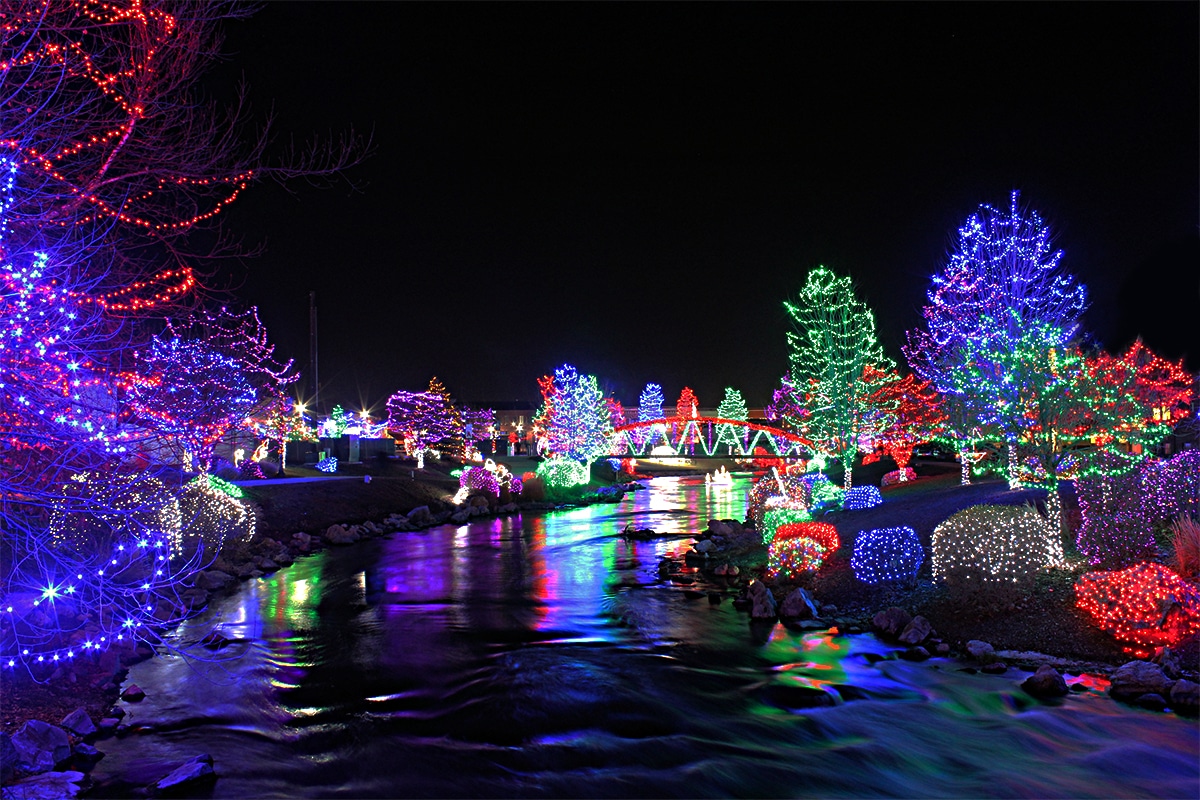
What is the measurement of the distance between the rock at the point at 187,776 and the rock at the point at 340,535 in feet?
50.2

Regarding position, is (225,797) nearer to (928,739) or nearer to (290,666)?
(290,666)

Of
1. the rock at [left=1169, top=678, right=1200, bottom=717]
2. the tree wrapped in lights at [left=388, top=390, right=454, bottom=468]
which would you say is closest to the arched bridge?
the tree wrapped in lights at [left=388, top=390, right=454, bottom=468]

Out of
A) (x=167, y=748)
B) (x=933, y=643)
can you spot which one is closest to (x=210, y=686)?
(x=167, y=748)

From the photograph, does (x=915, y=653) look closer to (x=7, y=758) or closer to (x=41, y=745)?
(x=41, y=745)

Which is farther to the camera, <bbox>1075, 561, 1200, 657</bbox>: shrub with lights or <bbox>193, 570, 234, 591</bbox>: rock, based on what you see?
<bbox>193, 570, 234, 591</bbox>: rock

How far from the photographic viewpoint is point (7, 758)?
6.64m

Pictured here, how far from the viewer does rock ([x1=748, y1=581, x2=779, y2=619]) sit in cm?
1285

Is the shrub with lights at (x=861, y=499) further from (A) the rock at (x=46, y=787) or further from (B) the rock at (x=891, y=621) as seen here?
(A) the rock at (x=46, y=787)

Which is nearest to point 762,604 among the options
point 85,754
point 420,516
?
point 85,754

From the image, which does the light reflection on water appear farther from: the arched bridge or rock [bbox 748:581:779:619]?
the arched bridge

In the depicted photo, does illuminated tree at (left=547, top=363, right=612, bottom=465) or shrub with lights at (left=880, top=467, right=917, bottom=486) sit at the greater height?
illuminated tree at (left=547, top=363, right=612, bottom=465)

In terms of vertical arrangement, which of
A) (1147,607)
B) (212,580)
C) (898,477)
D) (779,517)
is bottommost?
(1147,607)

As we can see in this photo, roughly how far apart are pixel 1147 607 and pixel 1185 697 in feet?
4.20

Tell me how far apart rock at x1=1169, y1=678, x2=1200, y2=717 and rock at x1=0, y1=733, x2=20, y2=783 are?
11.1 m
